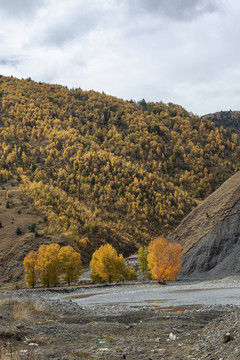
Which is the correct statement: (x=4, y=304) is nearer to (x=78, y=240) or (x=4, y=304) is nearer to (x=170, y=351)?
(x=170, y=351)

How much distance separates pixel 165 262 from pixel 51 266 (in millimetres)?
30587

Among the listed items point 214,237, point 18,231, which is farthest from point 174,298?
point 18,231

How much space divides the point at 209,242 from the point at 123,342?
88664mm

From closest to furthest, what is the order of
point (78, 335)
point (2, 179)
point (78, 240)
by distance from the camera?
point (78, 335)
point (78, 240)
point (2, 179)

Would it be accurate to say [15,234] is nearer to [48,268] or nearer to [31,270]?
[31,270]

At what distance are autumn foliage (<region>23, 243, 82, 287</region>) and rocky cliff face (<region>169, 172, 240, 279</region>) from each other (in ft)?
98.6

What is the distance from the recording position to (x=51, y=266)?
99.2 metres

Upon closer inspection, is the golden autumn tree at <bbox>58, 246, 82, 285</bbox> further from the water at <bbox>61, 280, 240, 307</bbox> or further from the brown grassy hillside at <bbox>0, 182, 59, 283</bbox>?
the water at <bbox>61, 280, 240, 307</bbox>

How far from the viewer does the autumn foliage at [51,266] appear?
9956 cm

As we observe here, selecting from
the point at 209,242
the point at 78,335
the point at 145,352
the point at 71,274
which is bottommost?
the point at 71,274

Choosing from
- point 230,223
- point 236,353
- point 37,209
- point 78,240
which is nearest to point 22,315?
point 236,353

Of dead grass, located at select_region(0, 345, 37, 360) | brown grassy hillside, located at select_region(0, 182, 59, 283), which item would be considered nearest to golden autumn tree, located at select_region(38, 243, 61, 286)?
brown grassy hillside, located at select_region(0, 182, 59, 283)

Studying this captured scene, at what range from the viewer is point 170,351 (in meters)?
14.5

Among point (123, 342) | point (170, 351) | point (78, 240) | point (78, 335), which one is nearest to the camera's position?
point (170, 351)
